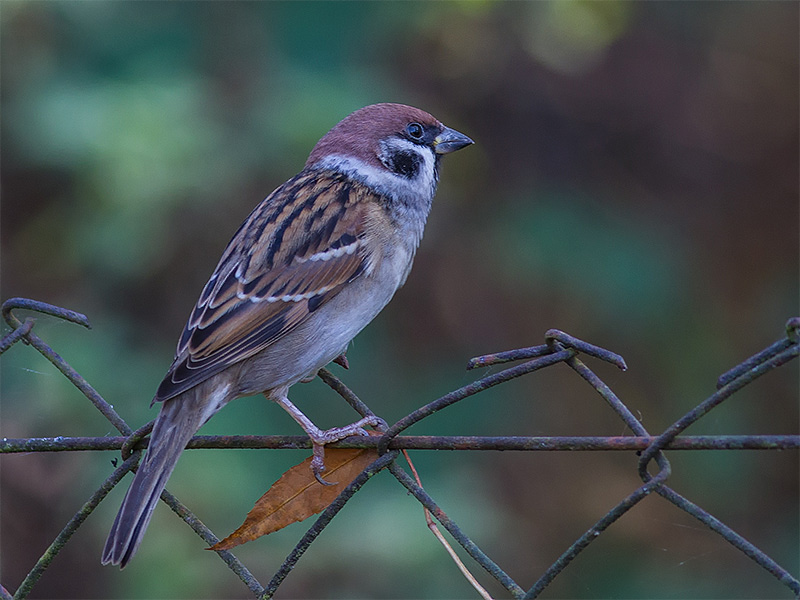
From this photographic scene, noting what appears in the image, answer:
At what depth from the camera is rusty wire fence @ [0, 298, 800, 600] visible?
103cm

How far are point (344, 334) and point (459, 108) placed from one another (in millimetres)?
1541

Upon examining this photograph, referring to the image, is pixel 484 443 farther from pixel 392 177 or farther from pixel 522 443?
pixel 392 177

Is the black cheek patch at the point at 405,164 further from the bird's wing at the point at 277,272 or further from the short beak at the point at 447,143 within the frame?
the bird's wing at the point at 277,272

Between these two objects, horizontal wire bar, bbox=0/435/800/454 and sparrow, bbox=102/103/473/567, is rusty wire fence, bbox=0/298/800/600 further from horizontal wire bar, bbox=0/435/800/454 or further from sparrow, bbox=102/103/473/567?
sparrow, bbox=102/103/473/567

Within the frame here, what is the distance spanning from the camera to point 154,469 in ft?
5.46

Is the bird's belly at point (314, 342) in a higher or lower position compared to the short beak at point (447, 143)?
lower

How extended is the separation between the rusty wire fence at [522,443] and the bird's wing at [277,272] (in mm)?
446

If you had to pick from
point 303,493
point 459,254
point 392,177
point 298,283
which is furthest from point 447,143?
point 303,493

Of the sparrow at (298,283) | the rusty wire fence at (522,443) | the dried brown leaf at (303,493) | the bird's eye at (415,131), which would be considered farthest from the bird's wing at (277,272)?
the dried brown leaf at (303,493)

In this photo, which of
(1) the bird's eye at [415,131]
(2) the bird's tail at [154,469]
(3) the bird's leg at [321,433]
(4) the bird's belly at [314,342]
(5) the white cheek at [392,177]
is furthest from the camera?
(1) the bird's eye at [415,131]

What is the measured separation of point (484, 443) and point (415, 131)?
1462mm

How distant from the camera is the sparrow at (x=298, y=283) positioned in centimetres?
198

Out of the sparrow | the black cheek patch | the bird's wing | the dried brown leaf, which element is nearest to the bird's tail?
the sparrow

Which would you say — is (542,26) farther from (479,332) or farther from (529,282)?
(479,332)
